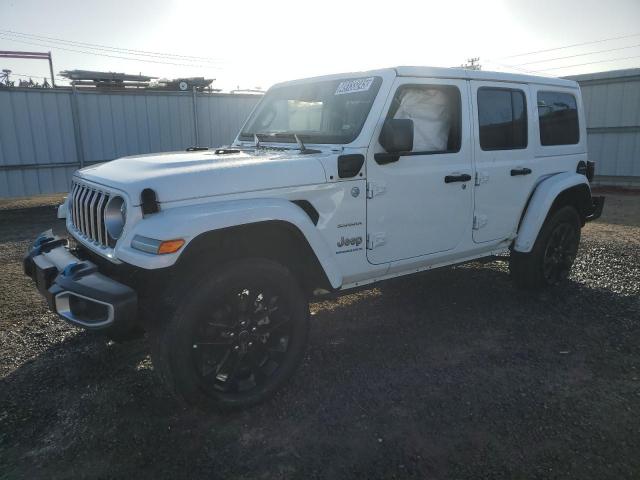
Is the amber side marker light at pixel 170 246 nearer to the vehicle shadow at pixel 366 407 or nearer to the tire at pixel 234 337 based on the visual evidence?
the tire at pixel 234 337

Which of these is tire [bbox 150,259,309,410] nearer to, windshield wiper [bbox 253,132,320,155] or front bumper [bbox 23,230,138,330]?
front bumper [bbox 23,230,138,330]

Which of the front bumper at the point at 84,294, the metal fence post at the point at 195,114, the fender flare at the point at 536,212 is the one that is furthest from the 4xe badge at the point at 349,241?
the metal fence post at the point at 195,114

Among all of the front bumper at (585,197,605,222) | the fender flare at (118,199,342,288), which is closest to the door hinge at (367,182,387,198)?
the fender flare at (118,199,342,288)

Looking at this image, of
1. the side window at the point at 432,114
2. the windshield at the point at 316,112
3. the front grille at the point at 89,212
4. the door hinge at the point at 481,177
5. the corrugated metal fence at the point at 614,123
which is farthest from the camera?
the corrugated metal fence at the point at 614,123

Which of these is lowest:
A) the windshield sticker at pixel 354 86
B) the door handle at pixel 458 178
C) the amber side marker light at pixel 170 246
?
the amber side marker light at pixel 170 246

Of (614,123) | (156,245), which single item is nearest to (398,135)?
(156,245)

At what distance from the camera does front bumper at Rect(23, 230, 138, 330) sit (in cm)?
246

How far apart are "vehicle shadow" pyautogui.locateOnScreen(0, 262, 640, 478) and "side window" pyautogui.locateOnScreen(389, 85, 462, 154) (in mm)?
1543

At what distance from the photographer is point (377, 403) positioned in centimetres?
302

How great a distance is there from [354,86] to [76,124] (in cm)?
920

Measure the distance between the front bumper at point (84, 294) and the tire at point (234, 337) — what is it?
25 cm

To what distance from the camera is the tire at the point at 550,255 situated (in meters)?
4.70

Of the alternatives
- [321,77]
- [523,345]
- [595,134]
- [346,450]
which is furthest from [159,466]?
[595,134]

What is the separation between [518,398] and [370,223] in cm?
146
